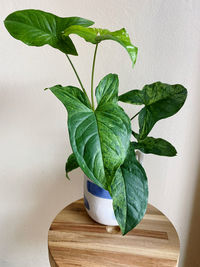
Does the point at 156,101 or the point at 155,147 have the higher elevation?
the point at 156,101

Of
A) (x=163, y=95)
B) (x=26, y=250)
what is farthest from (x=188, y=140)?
(x=26, y=250)

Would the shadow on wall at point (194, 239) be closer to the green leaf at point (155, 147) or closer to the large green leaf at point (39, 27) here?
the green leaf at point (155, 147)

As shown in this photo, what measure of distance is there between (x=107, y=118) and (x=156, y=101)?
280 mm

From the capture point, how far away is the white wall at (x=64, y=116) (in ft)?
3.24

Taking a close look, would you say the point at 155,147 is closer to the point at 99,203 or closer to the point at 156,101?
the point at 156,101

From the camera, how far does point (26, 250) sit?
1.37 m


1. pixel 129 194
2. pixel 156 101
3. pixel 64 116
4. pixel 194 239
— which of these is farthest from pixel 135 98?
pixel 194 239

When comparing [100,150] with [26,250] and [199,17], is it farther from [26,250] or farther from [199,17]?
[26,250]

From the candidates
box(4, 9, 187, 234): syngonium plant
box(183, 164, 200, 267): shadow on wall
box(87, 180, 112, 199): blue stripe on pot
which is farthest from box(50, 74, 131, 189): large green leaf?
box(183, 164, 200, 267): shadow on wall

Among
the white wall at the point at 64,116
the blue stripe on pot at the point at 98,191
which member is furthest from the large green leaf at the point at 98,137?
the white wall at the point at 64,116

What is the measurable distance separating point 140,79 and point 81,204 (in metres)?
0.55

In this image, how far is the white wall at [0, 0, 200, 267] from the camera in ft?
3.24

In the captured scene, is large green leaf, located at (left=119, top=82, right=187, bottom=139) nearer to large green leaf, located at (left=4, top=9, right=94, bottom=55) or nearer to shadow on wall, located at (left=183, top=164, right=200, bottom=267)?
large green leaf, located at (left=4, top=9, right=94, bottom=55)

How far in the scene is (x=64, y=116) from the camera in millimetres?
1129
